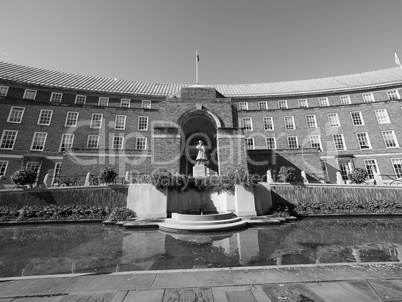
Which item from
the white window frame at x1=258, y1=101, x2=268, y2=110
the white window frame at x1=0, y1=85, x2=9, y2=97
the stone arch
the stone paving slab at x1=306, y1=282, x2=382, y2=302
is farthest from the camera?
the white window frame at x1=258, y1=101, x2=268, y2=110

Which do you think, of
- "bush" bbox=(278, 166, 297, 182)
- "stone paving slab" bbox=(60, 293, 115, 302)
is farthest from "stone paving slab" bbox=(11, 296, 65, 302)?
"bush" bbox=(278, 166, 297, 182)

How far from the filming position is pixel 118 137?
26625mm

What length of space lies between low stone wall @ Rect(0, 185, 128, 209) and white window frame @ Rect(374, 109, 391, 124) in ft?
118

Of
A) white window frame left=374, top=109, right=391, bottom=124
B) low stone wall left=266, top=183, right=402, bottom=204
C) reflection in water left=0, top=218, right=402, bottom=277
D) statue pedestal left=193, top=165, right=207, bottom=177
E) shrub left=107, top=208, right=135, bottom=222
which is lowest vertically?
reflection in water left=0, top=218, right=402, bottom=277

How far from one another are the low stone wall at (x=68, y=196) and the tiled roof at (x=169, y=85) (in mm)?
22679

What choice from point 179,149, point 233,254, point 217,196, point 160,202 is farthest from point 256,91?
point 233,254

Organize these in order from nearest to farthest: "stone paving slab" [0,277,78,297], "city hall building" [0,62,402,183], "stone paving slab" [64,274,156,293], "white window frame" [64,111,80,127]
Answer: "stone paving slab" [0,277,78,297] → "stone paving slab" [64,274,156,293] → "city hall building" [0,62,402,183] → "white window frame" [64,111,80,127]

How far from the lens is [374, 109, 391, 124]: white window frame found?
2636 cm

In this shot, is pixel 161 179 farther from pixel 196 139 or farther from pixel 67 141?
pixel 67 141

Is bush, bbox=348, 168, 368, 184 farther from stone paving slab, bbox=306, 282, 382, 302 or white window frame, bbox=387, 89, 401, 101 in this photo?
white window frame, bbox=387, 89, 401, 101

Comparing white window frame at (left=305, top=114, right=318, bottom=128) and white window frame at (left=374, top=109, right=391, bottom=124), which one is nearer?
white window frame at (left=374, top=109, right=391, bottom=124)

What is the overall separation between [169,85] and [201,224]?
35981 millimetres

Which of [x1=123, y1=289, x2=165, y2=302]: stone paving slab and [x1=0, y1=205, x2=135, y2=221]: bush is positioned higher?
[x1=0, y1=205, x2=135, y2=221]: bush

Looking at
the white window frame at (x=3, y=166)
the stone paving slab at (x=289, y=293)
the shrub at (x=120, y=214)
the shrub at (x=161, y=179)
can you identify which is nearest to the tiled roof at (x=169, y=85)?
the white window frame at (x=3, y=166)
